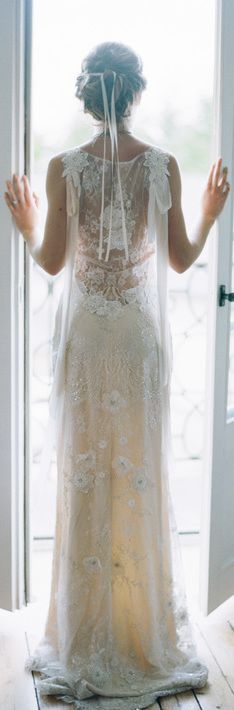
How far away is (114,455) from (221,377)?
1.44 feet

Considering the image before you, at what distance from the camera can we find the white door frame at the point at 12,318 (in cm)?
233

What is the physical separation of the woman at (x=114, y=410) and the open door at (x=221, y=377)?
84 mm

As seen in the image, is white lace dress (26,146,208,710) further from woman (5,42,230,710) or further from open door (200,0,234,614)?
open door (200,0,234,614)

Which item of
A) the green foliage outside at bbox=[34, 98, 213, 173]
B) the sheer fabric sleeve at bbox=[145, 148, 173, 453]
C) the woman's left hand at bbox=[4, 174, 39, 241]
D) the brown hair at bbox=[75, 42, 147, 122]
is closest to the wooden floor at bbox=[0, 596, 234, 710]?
the sheer fabric sleeve at bbox=[145, 148, 173, 453]

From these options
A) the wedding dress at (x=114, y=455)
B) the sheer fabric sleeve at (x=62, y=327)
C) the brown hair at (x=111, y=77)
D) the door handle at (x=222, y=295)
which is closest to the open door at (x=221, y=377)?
the door handle at (x=222, y=295)

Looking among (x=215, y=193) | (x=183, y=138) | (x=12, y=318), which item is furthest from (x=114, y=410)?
(x=183, y=138)

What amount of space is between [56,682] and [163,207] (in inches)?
50.4

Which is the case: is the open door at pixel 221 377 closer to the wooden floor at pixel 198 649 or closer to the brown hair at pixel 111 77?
the wooden floor at pixel 198 649

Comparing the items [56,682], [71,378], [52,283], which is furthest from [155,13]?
[56,682]

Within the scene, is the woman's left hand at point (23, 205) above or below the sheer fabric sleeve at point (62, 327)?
above

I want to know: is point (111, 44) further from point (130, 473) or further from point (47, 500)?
point (47, 500)

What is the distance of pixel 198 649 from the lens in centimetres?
256

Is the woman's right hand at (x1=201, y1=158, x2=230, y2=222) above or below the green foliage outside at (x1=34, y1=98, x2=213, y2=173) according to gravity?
below

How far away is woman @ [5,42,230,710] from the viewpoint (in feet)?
7.37
